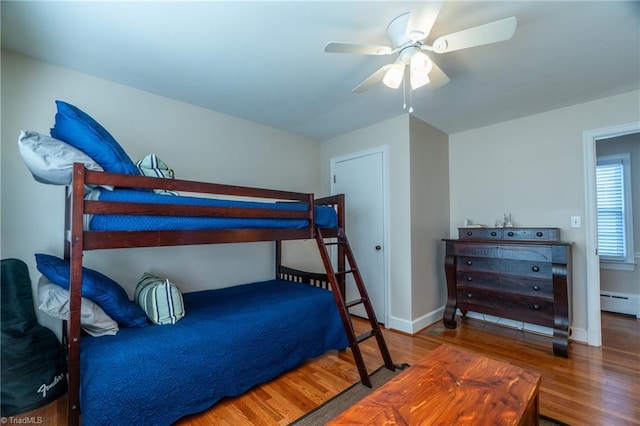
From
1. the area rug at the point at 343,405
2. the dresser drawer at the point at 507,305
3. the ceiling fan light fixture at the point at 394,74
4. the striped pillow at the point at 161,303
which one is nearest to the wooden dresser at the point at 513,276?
the dresser drawer at the point at 507,305

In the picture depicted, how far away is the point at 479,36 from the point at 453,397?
5.65 ft

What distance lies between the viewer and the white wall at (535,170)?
2.71 meters

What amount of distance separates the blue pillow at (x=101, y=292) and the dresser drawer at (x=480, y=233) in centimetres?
316

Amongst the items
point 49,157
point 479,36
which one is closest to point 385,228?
point 479,36

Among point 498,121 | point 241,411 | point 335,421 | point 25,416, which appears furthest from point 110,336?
point 498,121

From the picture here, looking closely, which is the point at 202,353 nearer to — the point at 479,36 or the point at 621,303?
the point at 479,36

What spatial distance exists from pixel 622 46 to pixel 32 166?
3.62m

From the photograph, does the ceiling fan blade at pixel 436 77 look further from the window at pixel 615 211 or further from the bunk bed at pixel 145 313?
the window at pixel 615 211

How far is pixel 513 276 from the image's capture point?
8.99ft

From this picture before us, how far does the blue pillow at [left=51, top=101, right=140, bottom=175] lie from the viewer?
1.49m

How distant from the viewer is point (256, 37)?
1.76 metres

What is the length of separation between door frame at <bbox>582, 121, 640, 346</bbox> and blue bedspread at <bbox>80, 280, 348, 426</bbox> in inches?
93.4

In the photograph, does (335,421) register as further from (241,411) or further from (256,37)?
(256,37)

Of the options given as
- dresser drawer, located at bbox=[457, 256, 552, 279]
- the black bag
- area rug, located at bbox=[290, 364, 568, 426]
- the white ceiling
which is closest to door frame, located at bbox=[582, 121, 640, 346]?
the white ceiling
